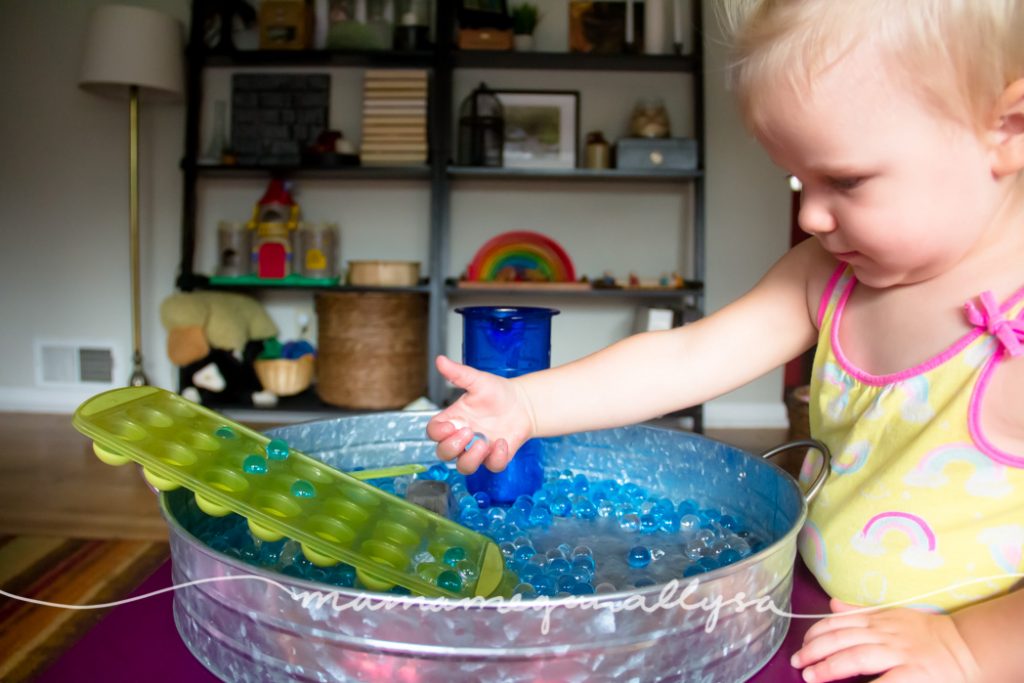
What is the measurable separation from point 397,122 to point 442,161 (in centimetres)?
24

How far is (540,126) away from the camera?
2.82 metres

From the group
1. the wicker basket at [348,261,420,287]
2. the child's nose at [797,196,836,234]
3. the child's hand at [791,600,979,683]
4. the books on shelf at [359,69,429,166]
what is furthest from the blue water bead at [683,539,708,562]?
the books on shelf at [359,69,429,166]

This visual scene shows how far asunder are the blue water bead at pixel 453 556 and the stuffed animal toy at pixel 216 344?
2357mm

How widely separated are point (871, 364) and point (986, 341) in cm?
9

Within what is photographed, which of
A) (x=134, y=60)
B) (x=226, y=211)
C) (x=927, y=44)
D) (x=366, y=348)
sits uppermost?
(x=134, y=60)

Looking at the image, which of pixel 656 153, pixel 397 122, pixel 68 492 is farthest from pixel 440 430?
pixel 397 122

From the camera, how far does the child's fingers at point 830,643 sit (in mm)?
437

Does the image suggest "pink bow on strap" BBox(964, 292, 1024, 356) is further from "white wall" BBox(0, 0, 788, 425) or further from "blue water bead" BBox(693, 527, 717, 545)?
"white wall" BBox(0, 0, 788, 425)

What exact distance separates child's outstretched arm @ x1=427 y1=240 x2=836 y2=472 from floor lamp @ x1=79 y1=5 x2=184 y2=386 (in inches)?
96.2

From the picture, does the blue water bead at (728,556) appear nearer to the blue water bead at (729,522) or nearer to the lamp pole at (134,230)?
the blue water bead at (729,522)

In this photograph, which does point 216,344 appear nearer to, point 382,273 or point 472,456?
point 382,273

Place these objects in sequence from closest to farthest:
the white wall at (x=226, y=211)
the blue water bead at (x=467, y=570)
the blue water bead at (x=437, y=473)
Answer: the blue water bead at (x=467, y=570) < the blue water bead at (x=437, y=473) < the white wall at (x=226, y=211)

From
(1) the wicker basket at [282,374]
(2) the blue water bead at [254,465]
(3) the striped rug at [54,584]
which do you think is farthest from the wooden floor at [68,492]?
(2) the blue water bead at [254,465]

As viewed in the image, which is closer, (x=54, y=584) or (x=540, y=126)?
(x=54, y=584)
